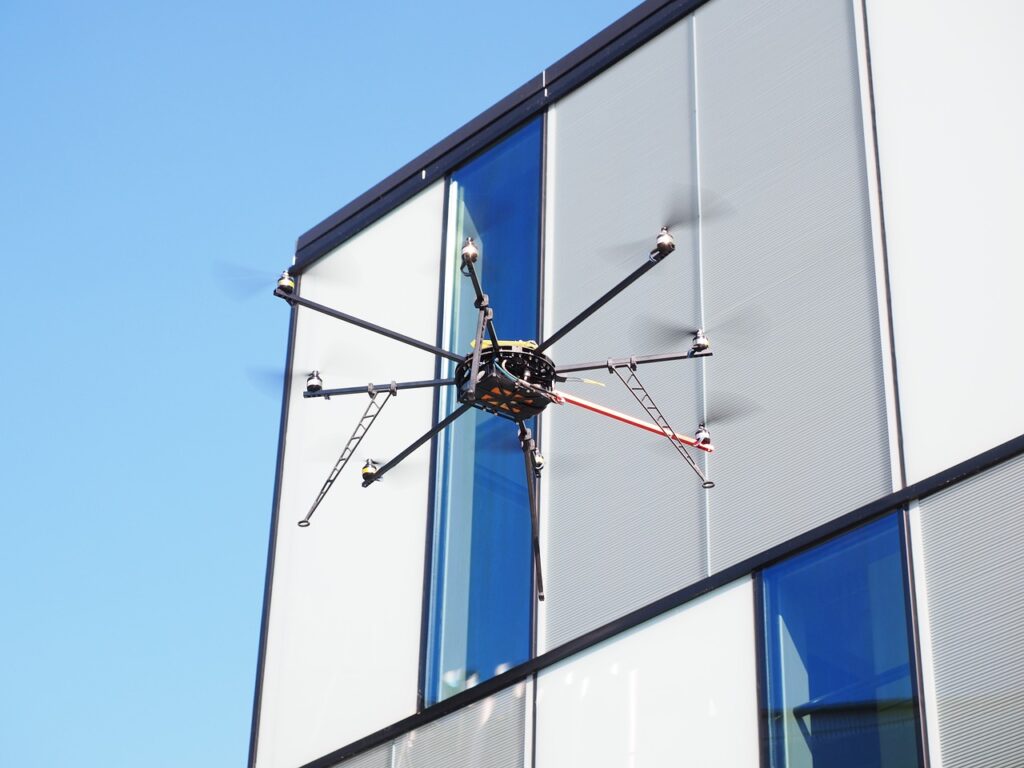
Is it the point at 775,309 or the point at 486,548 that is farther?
the point at 486,548

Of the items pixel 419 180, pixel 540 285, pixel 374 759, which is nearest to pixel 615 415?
pixel 540 285

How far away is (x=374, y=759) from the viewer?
1337cm

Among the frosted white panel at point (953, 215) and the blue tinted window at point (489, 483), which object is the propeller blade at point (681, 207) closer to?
the frosted white panel at point (953, 215)

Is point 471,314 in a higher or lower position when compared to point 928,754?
higher

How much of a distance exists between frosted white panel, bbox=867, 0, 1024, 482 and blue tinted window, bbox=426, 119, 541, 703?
338 cm

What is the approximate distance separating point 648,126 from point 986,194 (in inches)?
135

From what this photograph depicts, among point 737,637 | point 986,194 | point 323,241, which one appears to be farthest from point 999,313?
point 323,241

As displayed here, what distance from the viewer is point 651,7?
14000 mm

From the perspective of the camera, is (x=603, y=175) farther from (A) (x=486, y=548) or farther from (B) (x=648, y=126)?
(A) (x=486, y=548)

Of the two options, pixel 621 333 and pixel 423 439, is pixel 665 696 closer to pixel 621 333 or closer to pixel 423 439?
pixel 423 439

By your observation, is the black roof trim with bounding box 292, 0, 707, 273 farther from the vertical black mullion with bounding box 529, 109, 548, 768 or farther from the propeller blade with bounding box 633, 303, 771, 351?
the propeller blade with bounding box 633, 303, 771, 351

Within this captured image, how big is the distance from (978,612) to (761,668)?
148cm

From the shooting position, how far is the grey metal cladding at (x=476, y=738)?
1222 centimetres

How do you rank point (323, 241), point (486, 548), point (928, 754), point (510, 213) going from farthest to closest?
point (323, 241), point (510, 213), point (486, 548), point (928, 754)
